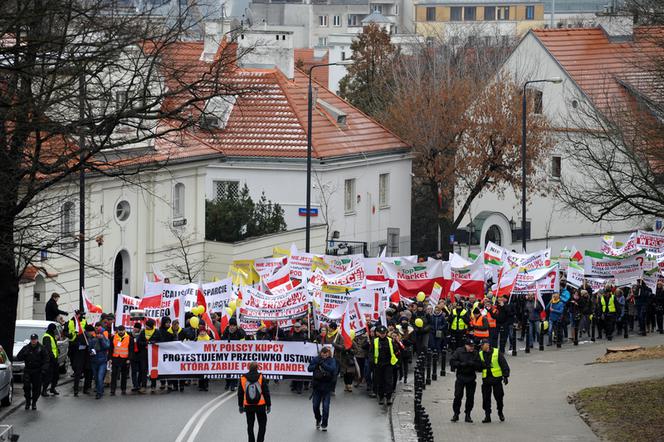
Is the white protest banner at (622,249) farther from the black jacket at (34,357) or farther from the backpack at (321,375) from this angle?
the black jacket at (34,357)

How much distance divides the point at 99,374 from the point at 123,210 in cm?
1622

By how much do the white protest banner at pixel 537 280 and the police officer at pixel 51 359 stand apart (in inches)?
521

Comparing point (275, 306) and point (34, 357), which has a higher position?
point (275, 306)

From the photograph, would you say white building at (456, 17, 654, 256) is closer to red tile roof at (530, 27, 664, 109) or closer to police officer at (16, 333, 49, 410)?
red tile roof at (530, 27, 664, 109)

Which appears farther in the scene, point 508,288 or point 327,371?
point 508,288

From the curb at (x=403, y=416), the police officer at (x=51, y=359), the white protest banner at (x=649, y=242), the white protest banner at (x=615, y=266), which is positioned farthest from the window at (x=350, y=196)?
the police officer at (x=51, y=359)

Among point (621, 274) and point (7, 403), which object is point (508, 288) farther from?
point (7, 403)

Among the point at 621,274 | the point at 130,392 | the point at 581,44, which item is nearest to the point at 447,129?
the point at 581,44

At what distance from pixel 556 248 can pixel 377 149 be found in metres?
8.00

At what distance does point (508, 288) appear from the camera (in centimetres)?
3575

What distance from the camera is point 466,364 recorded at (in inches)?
959

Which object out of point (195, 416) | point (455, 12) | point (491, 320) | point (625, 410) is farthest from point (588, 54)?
point (455, 12)

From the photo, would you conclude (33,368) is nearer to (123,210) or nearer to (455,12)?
(123,210)

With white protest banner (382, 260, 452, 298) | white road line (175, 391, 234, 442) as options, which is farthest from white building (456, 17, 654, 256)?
white road line (175, 391, 234, 442)
